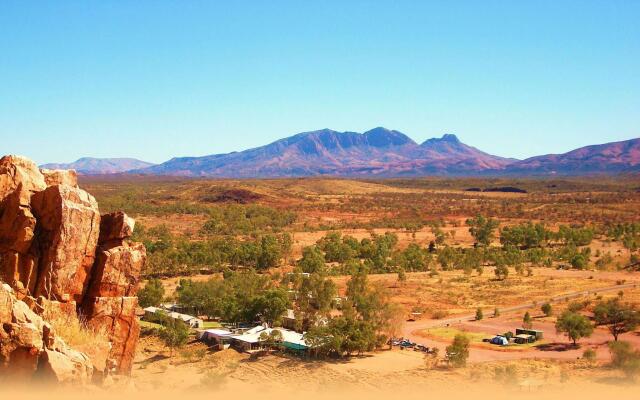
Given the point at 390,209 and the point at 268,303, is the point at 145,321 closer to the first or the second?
the point at 268,303

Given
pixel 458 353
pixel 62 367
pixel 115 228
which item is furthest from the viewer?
pixel 458 353

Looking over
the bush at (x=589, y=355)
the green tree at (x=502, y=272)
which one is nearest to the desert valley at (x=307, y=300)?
the bush at (x=589, y=355)

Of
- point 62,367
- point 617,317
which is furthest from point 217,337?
point 62,367

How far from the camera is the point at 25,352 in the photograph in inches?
452

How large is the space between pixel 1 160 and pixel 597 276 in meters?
66.0

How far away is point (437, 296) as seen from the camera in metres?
58.8

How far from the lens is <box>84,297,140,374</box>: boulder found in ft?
48.5

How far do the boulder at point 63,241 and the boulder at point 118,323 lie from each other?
1.69 ft

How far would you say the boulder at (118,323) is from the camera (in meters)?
14.8

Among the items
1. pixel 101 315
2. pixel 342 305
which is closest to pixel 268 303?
pixel 342 305

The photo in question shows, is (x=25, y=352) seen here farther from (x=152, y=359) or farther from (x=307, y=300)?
(x=307, y=300)

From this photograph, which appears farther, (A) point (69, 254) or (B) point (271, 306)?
(B) point (271, 306)

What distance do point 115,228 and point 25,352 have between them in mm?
4589

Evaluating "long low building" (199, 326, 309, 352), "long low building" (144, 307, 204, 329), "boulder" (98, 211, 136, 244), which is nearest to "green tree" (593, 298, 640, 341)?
"long low building" (199, 326, 309, 352)
